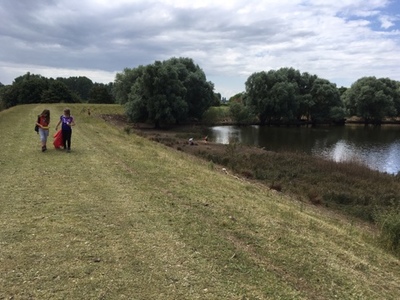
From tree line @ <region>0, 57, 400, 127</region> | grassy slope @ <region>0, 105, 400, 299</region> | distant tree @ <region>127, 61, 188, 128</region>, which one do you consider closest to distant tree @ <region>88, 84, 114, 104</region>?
tree line @ <region>0, 57, 400, 127</region>

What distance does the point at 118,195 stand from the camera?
897 cm

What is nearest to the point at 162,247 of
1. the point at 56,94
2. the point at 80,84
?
the point at 56,94

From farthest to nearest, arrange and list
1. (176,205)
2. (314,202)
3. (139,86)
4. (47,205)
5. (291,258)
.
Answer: (139,86), (314,202), (176,205), (47,205), (291,258)

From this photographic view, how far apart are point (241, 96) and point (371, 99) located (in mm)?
34513

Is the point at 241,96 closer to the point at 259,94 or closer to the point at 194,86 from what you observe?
the point at 259,94

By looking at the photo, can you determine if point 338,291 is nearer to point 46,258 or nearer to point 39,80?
point 46,258

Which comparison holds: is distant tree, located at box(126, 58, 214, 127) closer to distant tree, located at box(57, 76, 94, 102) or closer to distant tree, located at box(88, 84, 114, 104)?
distant tree, located at box(88, 84, 114, 104)

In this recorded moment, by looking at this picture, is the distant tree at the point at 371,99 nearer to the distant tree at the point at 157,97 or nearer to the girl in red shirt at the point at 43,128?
the distant tree at the point at 157,97

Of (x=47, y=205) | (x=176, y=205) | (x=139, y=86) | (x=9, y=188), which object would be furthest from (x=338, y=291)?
(x=139, y=86)

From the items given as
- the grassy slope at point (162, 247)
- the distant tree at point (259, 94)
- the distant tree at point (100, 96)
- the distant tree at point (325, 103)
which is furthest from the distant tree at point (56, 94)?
the grassy slope at point (162, 247)

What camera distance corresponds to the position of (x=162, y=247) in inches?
244

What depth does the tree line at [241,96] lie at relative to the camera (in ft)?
184

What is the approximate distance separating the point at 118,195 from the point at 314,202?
11460 mm

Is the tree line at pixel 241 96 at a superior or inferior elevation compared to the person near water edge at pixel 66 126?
superior
